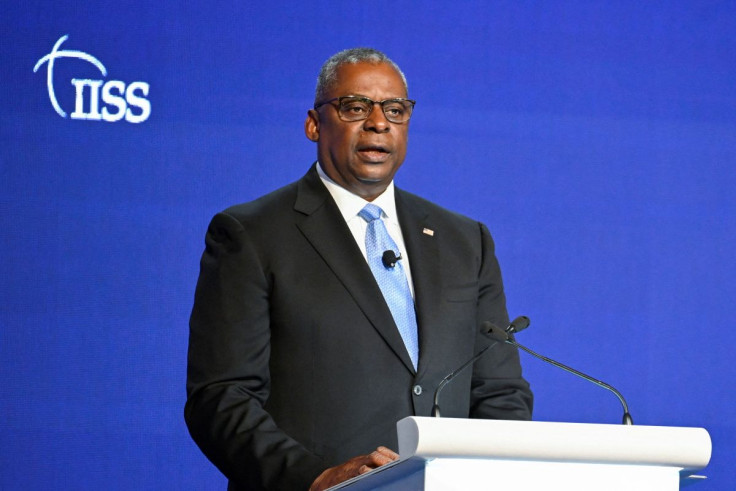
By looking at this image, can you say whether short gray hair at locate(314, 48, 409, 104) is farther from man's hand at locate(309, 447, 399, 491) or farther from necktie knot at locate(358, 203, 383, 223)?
man's hand at locate(309, 447, 399, 491)

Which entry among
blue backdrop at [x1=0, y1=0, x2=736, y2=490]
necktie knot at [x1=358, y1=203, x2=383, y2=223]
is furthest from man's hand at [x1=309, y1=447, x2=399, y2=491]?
blue backdrop at [x1=0, y1=0, x2=736, y2=490]

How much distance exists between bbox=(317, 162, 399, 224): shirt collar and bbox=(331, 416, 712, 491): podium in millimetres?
1036

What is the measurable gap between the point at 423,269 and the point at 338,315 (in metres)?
0.26

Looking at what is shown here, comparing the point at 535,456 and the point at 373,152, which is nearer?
the point at 535,456

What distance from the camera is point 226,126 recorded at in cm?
357

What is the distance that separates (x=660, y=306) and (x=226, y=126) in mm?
1573

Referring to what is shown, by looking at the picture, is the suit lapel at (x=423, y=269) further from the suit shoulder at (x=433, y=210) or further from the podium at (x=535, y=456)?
the podium at (x=535, y=456)

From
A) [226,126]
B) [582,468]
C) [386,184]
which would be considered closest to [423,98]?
[226,126]

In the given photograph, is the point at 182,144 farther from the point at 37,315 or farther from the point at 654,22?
the point at 654,22

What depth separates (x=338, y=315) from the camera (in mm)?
2545

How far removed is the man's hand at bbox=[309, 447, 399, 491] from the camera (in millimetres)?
1878

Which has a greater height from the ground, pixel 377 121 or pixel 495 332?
pixel 377 121

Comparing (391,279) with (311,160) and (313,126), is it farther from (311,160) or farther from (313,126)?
(311,160)

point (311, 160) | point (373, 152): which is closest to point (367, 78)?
point (373, 152)
